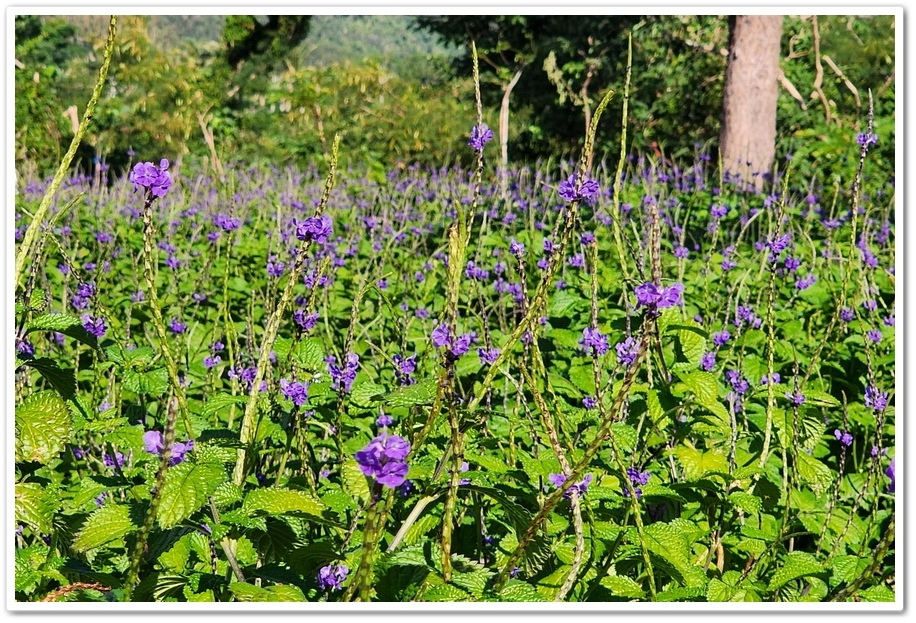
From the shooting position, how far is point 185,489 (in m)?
1.19

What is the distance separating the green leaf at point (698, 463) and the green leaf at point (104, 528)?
1113mm

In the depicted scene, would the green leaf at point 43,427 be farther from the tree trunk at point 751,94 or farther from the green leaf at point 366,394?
the tree trunk at point 751,94

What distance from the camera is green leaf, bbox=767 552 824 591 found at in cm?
173

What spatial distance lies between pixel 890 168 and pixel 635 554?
23.1ft

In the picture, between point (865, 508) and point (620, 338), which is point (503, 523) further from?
point (865, 508)

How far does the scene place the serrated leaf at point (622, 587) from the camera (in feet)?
5.00

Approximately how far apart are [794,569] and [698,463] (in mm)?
286

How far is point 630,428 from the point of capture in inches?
72.1

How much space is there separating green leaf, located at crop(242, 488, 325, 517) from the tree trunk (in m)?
6.22

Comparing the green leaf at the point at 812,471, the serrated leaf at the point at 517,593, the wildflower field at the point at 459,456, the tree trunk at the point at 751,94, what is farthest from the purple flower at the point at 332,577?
the tree trunk at the point at 751,94

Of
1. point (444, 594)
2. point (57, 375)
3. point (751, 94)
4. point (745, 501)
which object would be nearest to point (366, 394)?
point (444, 594)

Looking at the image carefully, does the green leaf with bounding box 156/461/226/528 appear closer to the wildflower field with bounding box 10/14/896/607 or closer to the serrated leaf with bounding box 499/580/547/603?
the wildflower field with bounding box 10/14/896/607

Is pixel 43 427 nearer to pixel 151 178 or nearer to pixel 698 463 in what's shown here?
pixel 151 178

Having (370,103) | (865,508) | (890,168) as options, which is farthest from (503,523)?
(370,103)
